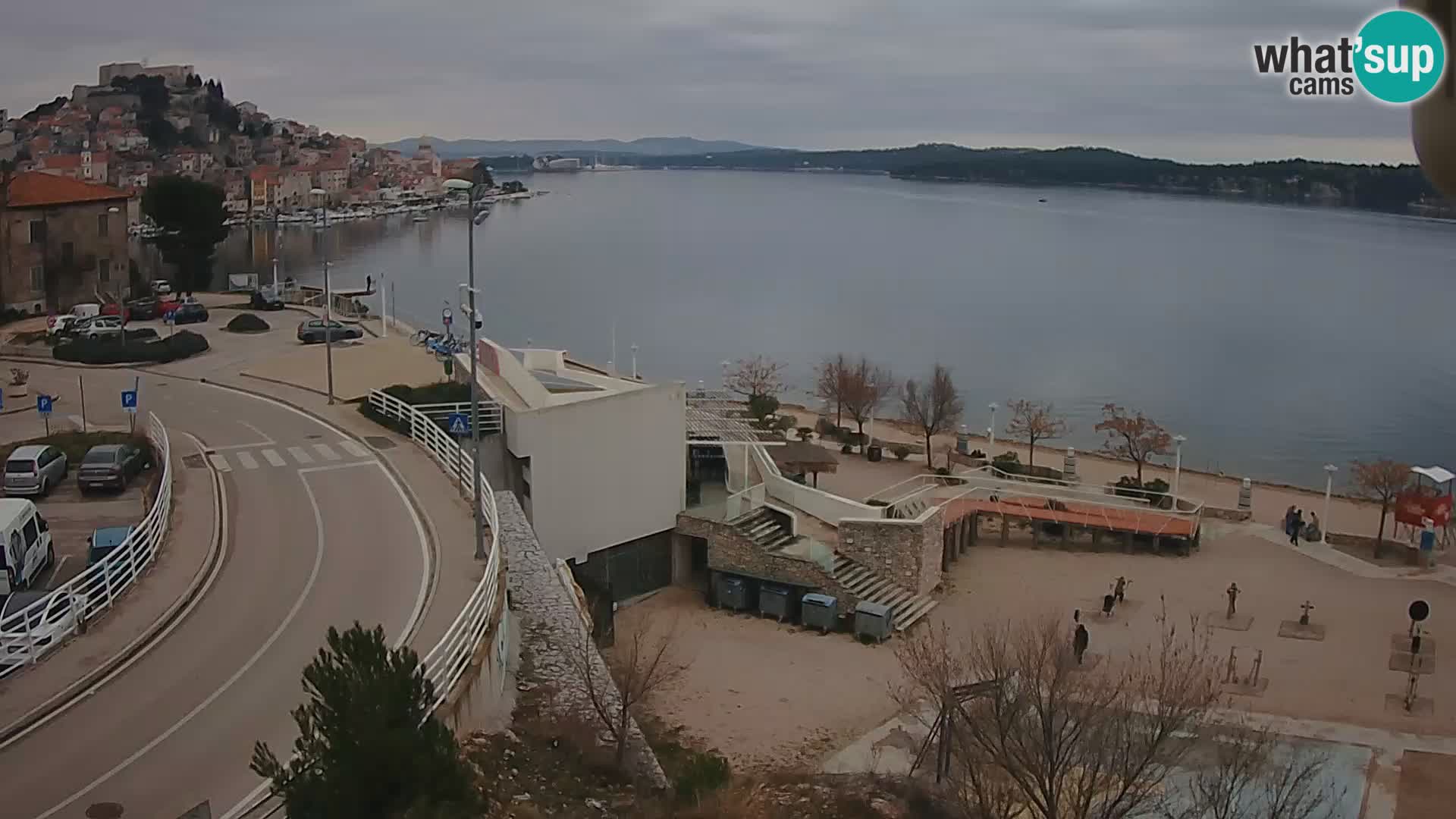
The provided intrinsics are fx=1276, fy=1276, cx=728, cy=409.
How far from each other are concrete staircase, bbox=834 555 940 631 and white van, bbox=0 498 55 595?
12.6 metres

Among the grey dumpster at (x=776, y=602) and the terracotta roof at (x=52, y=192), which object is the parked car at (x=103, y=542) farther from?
the terracotta roof at (x=52, y=192)

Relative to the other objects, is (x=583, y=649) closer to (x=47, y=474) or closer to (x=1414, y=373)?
(x=47, y=474)

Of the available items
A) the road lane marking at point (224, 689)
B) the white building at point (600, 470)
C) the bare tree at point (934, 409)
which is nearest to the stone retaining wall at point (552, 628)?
the white building at point (600, 470)

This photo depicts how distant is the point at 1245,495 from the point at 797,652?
1654 cm

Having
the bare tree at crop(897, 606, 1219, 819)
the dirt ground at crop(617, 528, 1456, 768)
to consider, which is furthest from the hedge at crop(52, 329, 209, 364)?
the bare tree at crop(897, 606, 1219, 819)

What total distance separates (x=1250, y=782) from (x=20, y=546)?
15.0 metres

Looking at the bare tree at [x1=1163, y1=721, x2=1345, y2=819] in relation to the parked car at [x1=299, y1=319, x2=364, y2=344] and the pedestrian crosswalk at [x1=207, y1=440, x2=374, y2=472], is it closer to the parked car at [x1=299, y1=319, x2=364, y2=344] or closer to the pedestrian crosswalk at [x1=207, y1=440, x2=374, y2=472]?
the pedestrian crosswalk at [x1=207, y1=440, x2=374, y2=472]

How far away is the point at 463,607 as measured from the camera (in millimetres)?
14484

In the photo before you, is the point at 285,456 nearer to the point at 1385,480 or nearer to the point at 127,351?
the point at 127,351

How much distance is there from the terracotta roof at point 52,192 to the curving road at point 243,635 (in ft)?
86.9

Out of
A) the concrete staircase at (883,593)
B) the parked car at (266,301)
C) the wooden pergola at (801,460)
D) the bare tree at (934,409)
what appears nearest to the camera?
the concrete staircase at (883,593)

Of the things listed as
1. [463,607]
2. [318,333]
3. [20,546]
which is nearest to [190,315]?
[318,333]

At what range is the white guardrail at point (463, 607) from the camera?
12.0 meters

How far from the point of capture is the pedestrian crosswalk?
71.7ft
